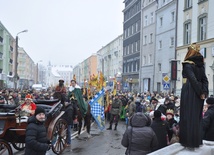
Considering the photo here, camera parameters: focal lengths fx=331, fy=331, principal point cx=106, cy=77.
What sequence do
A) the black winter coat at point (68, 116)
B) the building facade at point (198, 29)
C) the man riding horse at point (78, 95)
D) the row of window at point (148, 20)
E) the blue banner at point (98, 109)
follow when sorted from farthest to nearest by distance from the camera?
the row of window at point (148, 20), the building facade at point (198, 29), the blue banner at point (98, 109), the man riding horse at point (78, 95), the black winter coat at point (68, 116)

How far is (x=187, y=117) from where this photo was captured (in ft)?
18.3

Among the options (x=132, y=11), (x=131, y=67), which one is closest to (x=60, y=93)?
(x=131, y=67)

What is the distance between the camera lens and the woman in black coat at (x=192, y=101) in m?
5.51

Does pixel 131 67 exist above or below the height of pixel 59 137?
above

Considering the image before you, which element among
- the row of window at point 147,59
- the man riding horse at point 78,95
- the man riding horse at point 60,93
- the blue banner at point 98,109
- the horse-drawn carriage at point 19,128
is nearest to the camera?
the horse-drawn carriage at point 19,128

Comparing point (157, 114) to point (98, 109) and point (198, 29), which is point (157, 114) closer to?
point (98, 109)

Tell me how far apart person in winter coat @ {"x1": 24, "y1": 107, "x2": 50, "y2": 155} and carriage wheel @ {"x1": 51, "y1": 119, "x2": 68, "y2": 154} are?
3.56 metres

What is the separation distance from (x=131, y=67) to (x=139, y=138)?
46894 mm

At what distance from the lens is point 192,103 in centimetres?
556

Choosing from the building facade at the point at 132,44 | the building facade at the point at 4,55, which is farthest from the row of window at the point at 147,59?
the building facade at the point at 4,55

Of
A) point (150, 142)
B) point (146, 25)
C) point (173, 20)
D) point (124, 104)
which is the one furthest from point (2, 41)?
point (150, 142)

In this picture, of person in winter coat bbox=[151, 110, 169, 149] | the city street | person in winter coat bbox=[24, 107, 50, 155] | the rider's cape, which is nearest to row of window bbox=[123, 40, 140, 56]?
the city street

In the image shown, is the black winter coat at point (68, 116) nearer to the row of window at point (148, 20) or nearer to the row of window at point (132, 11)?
the row of window at point (148, 20)

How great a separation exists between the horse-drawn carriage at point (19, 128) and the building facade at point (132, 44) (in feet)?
116
